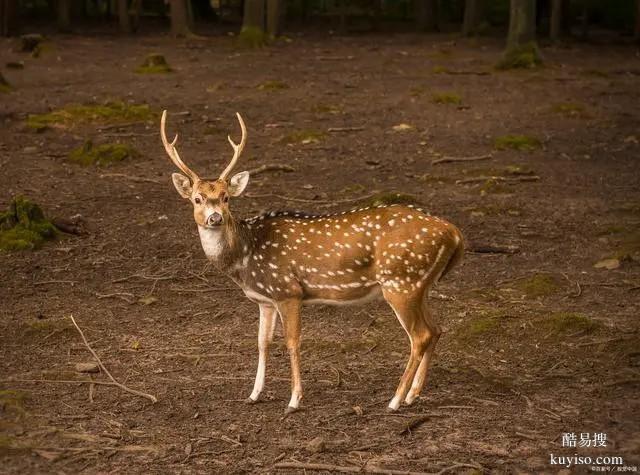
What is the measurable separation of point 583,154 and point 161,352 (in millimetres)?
7956

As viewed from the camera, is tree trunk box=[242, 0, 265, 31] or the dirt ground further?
tree trunk box=[242, 0, 265, 31]

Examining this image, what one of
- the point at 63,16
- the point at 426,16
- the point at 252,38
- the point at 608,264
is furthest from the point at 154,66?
the point at 426,16

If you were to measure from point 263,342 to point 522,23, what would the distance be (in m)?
15.4


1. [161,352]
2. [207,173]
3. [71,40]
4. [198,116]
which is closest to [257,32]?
[71,40]

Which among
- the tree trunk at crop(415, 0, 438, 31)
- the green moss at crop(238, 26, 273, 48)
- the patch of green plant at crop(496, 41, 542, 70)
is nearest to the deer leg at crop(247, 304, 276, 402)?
the patch of green plant at crop(496, 41, 542, 70)

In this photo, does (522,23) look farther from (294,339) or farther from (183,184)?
(294,339)

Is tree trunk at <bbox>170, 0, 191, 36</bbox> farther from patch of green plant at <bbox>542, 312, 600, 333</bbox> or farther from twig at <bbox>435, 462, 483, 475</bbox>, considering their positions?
twig at <bbox>435, 462, 483, 475</bbox>

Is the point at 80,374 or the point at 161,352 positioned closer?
the point at 80,374

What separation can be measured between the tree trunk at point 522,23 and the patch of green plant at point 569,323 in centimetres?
1384

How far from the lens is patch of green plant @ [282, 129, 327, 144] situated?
561 inches

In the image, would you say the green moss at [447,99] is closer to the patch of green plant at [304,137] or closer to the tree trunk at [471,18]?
the patch of green plant at [304,137]

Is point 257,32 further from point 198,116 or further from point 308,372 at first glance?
point 308,372

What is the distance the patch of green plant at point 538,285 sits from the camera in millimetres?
8305

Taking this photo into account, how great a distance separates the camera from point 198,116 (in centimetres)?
1593
